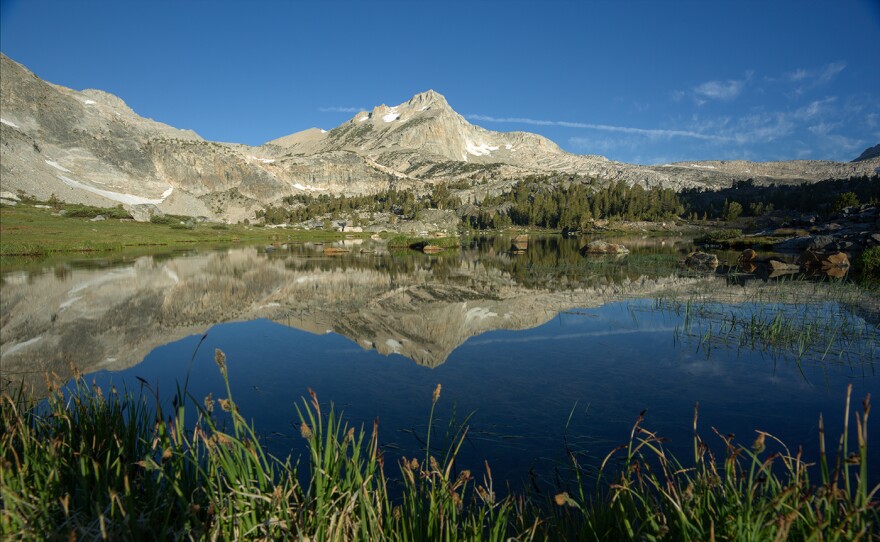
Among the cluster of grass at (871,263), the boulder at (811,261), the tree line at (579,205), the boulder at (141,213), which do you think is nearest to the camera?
the cluster of grass at (871,263)

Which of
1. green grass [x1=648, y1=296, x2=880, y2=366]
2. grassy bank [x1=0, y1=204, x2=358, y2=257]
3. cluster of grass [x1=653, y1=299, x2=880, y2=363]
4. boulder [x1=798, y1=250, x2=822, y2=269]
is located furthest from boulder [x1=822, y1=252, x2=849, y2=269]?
grassy bank [x1=0, y1=204, x2=358, y2=257]

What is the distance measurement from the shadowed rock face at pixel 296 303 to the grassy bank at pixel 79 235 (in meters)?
24.2

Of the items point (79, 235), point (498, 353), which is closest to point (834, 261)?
point (498, 353)

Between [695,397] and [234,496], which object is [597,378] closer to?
[695,397]

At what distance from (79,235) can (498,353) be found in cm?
6365

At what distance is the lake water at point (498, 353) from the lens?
7.42m

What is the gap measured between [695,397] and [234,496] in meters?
7.84

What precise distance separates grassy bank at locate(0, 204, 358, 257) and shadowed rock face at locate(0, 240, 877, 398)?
24.2 meters

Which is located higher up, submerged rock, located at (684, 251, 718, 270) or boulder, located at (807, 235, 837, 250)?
boulder, located at (807, 235, 837, 250)

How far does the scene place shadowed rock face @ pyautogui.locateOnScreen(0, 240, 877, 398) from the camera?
12617mm

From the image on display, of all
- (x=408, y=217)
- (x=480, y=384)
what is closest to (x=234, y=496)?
(x=480, y=384)

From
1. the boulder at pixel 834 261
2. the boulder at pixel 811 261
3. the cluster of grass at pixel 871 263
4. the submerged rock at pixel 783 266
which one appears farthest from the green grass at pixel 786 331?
the boulder at pixel 811 261

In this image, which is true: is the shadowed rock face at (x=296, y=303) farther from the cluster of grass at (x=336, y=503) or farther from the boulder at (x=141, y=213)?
the boulder at (x=141, y=213)

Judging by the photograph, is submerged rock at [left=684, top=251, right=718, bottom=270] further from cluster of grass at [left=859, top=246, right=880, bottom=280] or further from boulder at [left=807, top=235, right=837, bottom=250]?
boulder at [left=807, top=235, right=837, bottom=250]
